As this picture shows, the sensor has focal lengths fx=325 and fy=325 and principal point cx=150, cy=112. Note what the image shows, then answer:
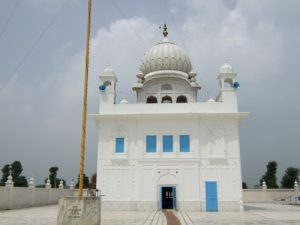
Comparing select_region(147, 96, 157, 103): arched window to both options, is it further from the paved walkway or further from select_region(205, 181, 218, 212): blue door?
the paved walkway

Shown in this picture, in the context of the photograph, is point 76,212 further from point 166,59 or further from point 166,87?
point 166,59

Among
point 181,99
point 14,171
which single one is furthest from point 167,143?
point 14,171

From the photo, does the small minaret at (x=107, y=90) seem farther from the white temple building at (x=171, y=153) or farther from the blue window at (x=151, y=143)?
the blue window at (x=151, y=143)

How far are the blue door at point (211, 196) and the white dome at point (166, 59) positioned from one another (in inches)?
421

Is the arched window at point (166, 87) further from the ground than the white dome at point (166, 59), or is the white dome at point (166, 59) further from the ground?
the white dome at point (166, 59)

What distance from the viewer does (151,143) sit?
2253 cm

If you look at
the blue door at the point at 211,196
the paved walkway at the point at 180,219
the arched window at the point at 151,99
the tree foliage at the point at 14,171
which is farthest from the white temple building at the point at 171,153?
the tree foliage at the point at 14,171

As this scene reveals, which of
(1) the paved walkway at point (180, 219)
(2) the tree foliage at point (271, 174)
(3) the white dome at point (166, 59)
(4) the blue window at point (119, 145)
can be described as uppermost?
(3) the white dome at point (166, 59)

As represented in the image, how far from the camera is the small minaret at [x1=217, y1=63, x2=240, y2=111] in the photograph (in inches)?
909

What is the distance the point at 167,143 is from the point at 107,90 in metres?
5.99

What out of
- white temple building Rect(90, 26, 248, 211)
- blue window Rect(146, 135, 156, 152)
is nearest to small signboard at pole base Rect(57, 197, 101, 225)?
white temple building Rect(90, 26, 248, 211)

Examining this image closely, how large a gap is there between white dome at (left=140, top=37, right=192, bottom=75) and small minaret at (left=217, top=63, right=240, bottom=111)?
181 inches

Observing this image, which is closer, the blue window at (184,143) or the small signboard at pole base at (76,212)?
the small signboard at pole base at (76,212)

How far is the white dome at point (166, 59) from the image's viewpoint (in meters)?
27.8
